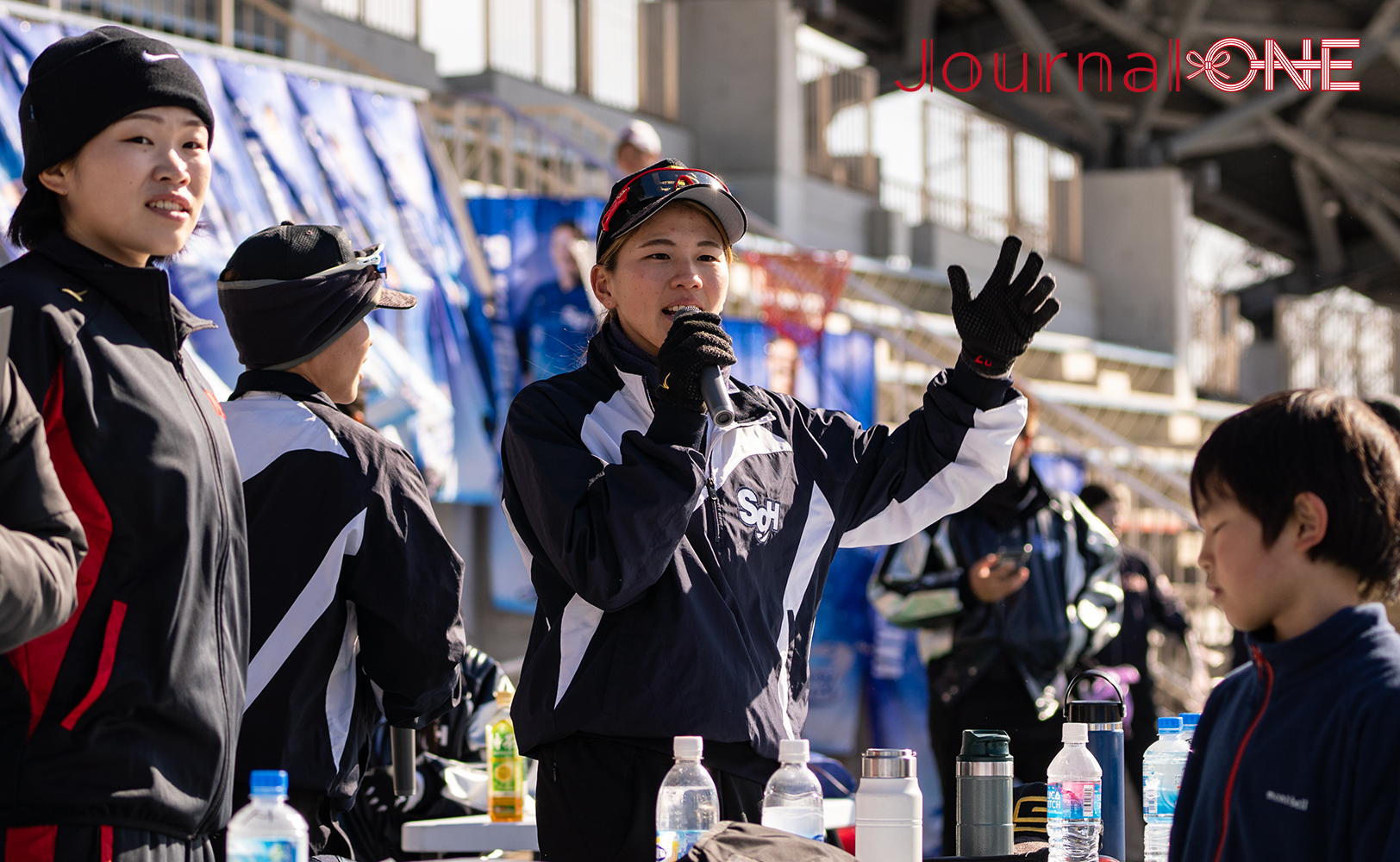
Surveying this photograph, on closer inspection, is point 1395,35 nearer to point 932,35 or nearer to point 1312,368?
point 932,35

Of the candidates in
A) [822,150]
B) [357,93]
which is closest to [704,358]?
[357,93]

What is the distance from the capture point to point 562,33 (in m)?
13.1

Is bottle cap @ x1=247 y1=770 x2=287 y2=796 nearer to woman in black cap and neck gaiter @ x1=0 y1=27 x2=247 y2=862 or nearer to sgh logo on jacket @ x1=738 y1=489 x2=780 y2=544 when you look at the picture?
woman in black cap and neck gaiter @ x1=0 y1=27 x2=247 y2=862

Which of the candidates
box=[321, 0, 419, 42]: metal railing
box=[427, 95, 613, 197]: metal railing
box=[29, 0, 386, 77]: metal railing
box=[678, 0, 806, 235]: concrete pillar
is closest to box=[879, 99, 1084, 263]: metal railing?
box=[678, 0, 806, 235]: concrete pillar

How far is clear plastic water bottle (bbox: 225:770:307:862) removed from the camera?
1.48 meters

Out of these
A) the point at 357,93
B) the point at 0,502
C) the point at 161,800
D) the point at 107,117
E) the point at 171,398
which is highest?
the point at 357,93

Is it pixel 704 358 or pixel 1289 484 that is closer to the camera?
pixel 1289 484

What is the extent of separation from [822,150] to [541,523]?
13189 millimetres

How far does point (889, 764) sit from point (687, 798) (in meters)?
0.26

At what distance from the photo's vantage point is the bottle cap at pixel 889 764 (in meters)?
1.82

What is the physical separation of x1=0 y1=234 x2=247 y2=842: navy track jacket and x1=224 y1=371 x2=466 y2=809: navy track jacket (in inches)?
12.8

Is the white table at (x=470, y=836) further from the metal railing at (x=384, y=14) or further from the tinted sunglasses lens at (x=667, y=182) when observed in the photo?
the metal railing at (x=384, y=14)

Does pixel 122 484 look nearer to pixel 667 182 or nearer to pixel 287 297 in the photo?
pixel 287 297

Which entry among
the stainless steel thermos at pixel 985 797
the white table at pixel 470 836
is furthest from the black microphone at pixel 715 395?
the white table at pixel 470 836
